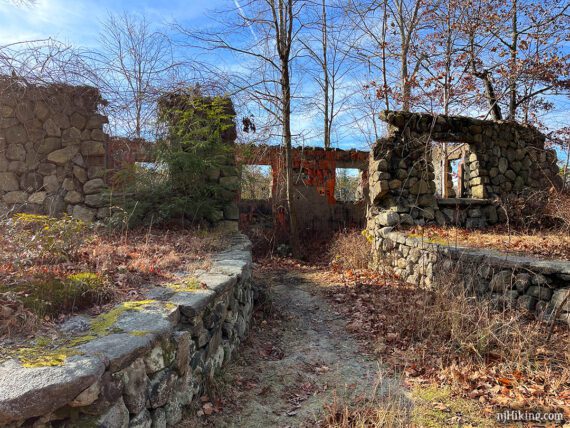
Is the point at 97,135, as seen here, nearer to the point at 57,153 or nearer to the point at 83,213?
the point at 57,153

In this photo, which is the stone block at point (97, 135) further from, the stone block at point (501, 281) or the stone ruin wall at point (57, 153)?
the stone block at point (501, 281)

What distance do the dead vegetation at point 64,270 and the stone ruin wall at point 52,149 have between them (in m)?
2.67

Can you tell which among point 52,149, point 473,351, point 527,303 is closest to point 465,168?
point 527,303

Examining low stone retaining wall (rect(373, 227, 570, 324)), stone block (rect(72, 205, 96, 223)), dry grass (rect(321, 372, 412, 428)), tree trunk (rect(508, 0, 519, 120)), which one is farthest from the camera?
tree trunk (rect(508, 0, 519, 120))

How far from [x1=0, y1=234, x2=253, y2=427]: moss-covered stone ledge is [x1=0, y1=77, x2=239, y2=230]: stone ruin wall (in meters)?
4.00

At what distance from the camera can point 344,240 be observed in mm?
9195

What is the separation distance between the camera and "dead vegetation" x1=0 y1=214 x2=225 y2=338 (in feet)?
8.05

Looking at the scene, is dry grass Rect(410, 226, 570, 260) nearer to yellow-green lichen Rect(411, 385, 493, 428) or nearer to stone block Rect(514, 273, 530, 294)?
stone block Rect(514, 273, 530, 294)

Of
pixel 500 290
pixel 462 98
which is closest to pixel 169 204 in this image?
pixel 500 290

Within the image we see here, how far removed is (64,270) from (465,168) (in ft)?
31.4

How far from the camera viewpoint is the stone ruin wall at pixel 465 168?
8.49 m

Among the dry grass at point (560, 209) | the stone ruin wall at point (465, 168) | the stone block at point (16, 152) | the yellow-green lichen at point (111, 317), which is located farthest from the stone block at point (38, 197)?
the dry grass at point (560, 209)

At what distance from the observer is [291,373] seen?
3717mm

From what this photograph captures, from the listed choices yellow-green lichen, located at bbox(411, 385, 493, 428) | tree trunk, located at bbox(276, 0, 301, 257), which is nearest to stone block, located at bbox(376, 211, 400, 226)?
tree trunk, located at bbox(276, 0, 301, 257)
